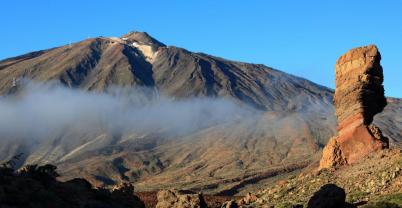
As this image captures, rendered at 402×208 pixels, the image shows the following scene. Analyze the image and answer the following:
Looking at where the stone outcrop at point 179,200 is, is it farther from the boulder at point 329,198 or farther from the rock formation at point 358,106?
the rock formation at point 358,106

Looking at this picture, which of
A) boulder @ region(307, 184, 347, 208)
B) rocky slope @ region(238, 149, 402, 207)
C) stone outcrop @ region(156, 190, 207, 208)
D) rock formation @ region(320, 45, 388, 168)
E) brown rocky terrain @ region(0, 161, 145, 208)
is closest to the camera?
brown rocky terrain @ region(0, 161, 145, 208)

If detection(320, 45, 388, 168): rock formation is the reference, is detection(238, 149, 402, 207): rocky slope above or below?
below

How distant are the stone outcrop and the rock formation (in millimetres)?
10838

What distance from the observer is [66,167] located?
19075cm

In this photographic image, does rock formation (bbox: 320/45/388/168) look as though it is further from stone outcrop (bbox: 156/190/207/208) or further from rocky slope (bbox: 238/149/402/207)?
stone outcrop (bbox: 156/190/207/208)

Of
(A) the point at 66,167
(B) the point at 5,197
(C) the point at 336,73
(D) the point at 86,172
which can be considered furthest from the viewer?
(A) the point at 66,167

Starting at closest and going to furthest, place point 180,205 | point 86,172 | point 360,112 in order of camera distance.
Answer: point 180,205, point 360,112, point 86,172

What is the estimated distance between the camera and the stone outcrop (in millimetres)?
40047

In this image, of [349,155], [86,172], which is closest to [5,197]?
[349,155]

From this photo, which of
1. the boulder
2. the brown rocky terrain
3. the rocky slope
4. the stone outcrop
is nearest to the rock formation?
the rocky slope

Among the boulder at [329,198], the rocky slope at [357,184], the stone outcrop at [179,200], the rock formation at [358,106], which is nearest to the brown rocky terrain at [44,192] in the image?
the boulder at [329,198]

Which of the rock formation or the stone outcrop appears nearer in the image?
the stone outcrop

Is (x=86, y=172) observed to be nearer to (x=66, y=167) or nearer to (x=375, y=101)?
(x=66, y=167)

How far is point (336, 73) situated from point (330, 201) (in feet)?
60.1
